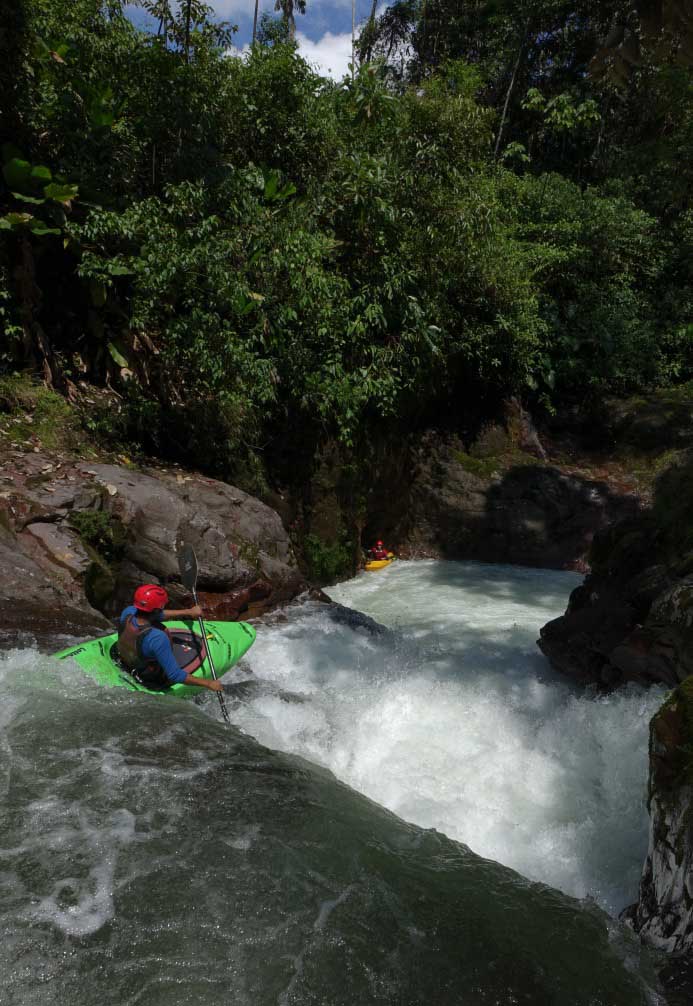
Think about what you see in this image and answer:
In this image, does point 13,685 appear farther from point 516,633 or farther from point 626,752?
point 516,633

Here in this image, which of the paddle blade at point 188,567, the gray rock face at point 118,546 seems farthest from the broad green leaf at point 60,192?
the paddle blade at point 188,567

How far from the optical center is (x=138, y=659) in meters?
5.00

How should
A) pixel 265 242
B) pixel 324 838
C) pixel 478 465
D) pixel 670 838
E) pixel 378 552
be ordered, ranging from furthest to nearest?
1. pixel 478 465
2. pixel 378 552
3. pixel 265 242
4. pixel 324 838
5. pixel 670 838

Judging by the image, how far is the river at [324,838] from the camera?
8.79 feet

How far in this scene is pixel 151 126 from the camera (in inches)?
344

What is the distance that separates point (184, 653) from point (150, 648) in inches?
22.6

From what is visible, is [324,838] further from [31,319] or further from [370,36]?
[370,36]

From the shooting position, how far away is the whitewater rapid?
4.39 m

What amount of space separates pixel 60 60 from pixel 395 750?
26.6ft

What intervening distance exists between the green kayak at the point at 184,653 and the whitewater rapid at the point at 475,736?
0.38 meters

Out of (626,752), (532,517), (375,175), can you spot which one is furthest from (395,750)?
(375,175)

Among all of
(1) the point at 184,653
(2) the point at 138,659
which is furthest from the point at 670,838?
(1) the point at 184,653

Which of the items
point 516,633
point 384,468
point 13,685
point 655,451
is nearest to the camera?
point 13,685

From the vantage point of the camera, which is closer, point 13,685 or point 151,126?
point 13,685
